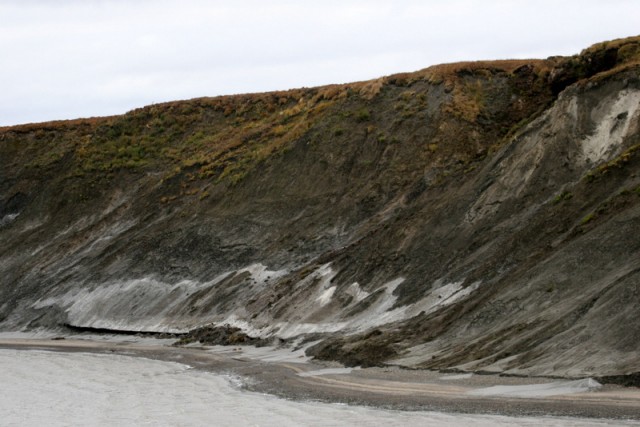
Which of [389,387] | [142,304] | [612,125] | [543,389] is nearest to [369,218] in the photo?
[142,304]

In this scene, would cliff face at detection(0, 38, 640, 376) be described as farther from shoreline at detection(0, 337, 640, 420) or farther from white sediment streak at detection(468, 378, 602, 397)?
shoreline at detection(0, 337, 640, 420)

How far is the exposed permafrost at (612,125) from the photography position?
3825cm

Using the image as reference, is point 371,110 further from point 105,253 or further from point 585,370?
point 585,370

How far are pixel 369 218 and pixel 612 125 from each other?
12184mm

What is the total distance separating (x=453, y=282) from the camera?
34.9 m

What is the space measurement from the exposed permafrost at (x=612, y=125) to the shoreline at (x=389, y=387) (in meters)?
13.6

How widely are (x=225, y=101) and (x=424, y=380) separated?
46479mm

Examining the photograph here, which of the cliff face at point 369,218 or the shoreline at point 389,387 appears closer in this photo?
the shoreline at point 389,387

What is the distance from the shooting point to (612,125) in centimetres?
3900

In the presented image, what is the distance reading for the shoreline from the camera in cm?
2016

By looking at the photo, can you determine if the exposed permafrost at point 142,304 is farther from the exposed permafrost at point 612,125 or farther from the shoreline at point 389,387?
the exposed permafrost at point 612,125

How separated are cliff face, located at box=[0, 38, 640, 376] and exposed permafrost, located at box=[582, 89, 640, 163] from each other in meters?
0.08

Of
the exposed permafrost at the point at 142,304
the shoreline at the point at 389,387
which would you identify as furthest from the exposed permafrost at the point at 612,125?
the exposed permafrost at the point at 142,304

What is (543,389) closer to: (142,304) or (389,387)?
(389,387)
